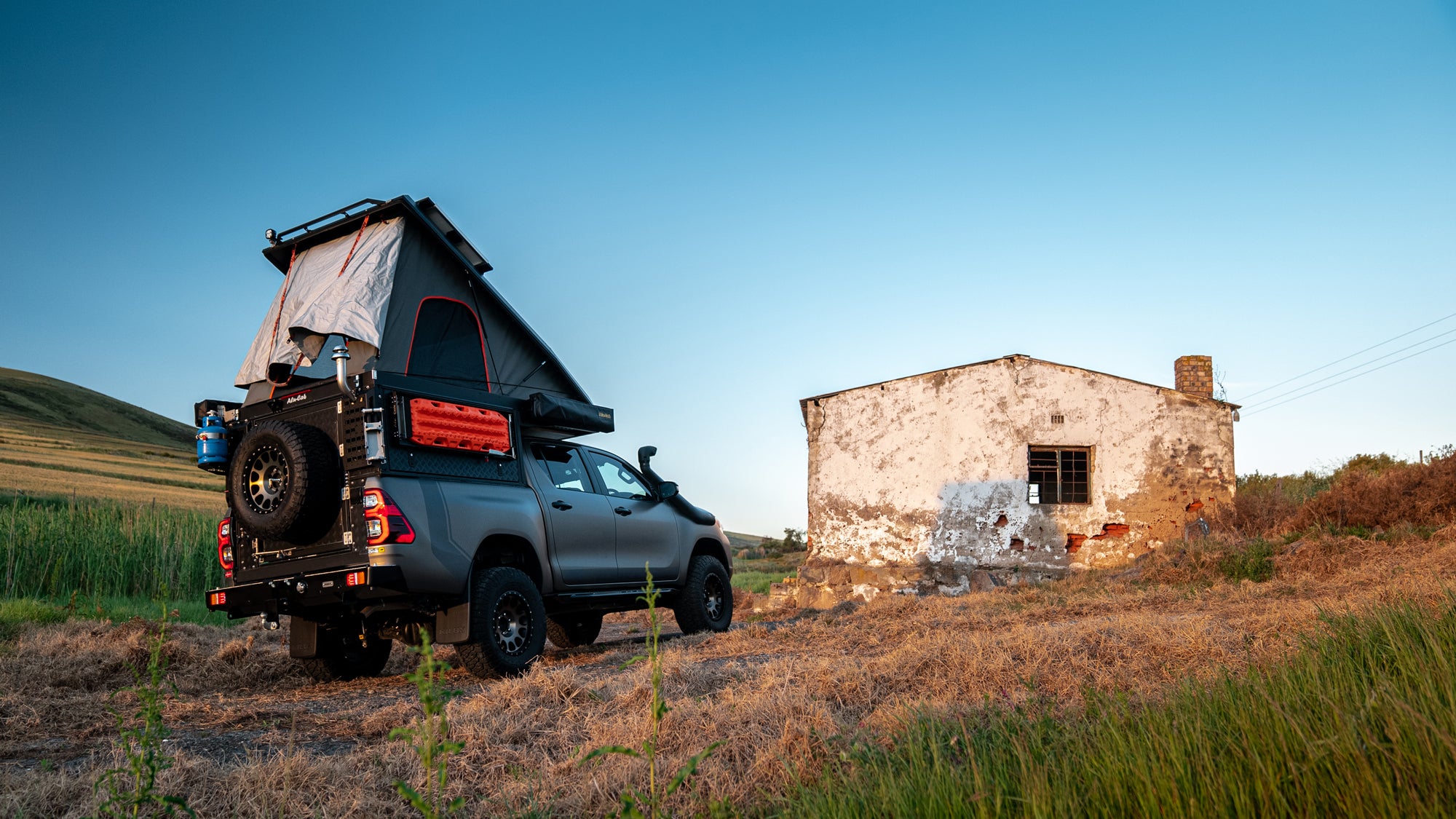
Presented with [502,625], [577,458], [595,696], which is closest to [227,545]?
[502,625]

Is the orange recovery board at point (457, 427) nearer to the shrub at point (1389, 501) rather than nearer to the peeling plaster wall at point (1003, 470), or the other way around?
the peeling plaster wall at point (1003, 470)

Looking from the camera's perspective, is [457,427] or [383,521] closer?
[383,521]

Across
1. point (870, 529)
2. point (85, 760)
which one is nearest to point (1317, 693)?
point (85, 760)

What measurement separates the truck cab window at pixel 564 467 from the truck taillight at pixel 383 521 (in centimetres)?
202

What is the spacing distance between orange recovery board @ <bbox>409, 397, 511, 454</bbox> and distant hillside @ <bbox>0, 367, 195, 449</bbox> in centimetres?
6785

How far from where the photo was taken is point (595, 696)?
207 inches

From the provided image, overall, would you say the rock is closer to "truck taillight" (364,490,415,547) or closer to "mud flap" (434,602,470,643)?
"mud flap" (434,602,470,643)

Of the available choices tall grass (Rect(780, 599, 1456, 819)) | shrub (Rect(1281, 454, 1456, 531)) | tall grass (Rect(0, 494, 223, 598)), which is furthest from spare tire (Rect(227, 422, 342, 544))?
shrub (Rect(1281, 454, 1456, 531))

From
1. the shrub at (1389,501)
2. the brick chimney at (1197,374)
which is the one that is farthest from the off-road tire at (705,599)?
the brick chimney at (1197,374)

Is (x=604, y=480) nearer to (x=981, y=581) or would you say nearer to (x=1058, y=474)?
(x=981, y=581)

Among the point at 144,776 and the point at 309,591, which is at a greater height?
the point at 309,591

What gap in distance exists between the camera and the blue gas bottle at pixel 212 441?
730 cm

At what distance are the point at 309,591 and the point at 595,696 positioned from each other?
2.73 metres

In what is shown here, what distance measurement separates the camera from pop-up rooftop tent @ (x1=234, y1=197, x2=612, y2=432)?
791cm
